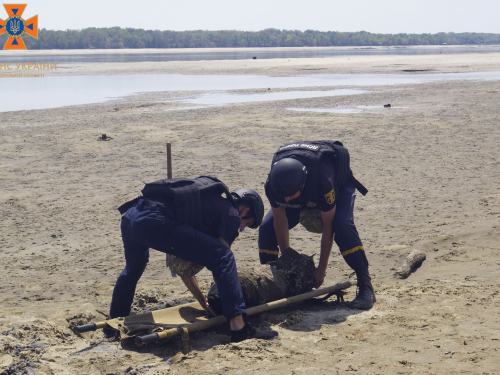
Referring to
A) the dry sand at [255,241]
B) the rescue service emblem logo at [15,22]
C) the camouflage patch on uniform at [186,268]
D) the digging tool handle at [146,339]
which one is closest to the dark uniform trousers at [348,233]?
the dry sand at [255,241]

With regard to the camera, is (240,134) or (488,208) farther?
(240,134)

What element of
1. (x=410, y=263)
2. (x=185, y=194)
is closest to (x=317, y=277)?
(x=410, y=263)

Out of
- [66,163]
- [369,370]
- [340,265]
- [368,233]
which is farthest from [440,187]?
[66,163]

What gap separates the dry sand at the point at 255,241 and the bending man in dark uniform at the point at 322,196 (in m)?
0.40

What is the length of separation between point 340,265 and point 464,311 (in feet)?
6.74

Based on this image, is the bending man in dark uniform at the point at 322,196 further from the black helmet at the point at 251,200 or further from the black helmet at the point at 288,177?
the black helmet at the point at 251,200

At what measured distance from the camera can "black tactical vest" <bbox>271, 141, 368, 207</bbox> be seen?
17.9 ft

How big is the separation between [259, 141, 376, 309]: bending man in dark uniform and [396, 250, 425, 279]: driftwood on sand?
83 cm

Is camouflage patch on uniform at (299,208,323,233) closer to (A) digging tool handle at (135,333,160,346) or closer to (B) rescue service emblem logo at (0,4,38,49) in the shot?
(A) digging tool handle at (135,333,160,346)

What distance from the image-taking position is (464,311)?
511 cm

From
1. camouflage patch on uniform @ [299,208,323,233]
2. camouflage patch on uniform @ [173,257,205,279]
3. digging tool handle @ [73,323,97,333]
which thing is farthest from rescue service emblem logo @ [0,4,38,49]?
digging tool handle @ [73,323,97,333]

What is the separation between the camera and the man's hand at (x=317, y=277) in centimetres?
584

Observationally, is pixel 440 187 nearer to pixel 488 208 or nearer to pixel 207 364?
pixel 488 208

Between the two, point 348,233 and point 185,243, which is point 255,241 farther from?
point 185,243
